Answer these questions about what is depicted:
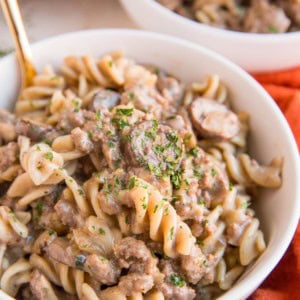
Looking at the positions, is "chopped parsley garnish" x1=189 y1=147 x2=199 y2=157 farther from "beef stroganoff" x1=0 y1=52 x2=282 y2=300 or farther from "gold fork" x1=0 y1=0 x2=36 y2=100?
"gold fork" x1=0 y1=0 x2=36 y2=100

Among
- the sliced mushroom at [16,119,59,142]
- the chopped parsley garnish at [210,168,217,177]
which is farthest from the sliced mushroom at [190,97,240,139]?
the sliced mushroom at [16,119,59,142]

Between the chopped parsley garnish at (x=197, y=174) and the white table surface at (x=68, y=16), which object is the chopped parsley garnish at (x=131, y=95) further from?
the white table surface at (x=68, y=16)

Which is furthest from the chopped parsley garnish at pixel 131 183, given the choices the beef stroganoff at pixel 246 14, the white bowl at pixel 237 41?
the beef stroganoff at pixel 246 14

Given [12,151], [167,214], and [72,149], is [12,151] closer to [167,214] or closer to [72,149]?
[72,149]

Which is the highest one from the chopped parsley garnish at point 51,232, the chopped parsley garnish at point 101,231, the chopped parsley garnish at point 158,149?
the chopped parsley garnish at point 158,149

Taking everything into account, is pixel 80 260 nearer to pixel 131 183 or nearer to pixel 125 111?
pixel 131 183

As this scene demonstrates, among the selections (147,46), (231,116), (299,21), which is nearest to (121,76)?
(147,46)
